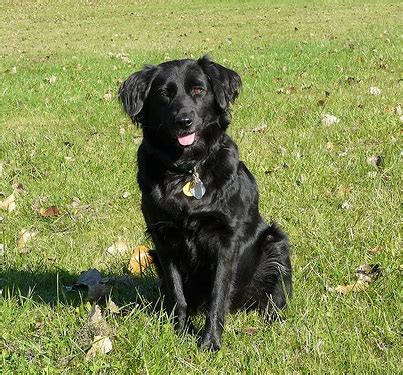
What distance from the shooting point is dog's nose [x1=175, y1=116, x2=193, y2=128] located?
3.01 metres

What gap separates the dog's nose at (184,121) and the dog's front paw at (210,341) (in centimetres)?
107

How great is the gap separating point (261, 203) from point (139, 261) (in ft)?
3.88

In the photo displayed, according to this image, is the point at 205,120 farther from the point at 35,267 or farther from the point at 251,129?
the point at 251,129

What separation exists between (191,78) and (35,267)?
5.32 feet

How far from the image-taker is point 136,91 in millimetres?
3264

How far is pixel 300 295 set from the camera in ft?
10.4

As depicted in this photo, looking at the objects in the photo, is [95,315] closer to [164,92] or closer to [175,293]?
[175,293]

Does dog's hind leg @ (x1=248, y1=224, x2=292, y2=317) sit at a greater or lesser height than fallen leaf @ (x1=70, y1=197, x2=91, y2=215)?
greater

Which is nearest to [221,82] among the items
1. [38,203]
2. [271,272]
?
[271,272]

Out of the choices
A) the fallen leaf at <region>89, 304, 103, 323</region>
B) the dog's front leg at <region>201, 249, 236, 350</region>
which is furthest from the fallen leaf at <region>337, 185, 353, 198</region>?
the fallen leaf at <region>89, 304, 103, 323</region>

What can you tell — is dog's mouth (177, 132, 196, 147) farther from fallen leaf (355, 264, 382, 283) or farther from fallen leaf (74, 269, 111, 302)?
fallen leaf (355, 264, 382, 283)

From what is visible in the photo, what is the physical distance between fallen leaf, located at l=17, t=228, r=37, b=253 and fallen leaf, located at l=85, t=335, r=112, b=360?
1596mm

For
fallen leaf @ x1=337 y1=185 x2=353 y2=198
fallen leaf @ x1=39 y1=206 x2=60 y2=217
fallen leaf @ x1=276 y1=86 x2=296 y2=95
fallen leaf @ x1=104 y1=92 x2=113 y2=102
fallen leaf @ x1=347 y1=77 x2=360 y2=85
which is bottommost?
fallen leaf @ x1=104 y1=92 x2=113 y2=102

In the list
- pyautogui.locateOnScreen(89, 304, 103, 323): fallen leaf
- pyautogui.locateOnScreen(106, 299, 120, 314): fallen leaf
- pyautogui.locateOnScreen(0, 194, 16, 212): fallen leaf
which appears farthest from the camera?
pyautogui.locateOnScreen(0, 194, 16, 212): fallen leaf
